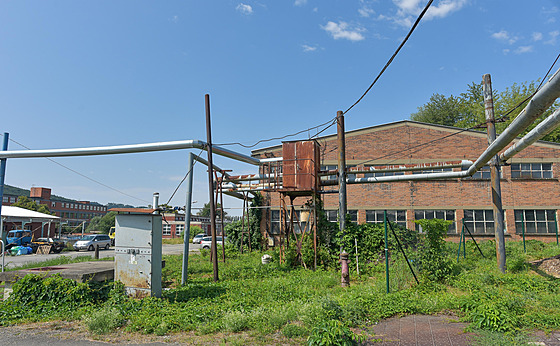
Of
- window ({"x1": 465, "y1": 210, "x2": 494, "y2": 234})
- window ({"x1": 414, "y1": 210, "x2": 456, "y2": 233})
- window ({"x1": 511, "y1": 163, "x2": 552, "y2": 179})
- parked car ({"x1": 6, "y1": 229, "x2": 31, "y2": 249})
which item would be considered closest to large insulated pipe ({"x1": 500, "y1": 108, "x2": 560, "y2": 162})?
window ({"x1": 414, "y1": 210, "x2": 456, "y2": 233})

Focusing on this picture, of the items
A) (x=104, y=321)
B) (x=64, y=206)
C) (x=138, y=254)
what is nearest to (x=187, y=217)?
(x=138, y=254)

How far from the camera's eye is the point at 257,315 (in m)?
6.79

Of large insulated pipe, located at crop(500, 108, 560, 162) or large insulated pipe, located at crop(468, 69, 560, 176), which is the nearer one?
large insulated pipe, located at crop(468, 69, 560, 176)

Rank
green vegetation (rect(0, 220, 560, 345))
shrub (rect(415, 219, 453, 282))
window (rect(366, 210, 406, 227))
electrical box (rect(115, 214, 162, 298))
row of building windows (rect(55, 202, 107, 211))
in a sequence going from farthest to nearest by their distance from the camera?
row of building windows (rect(55, 202, 107, 211)) < window (rect(366, 210, 406, 227)) < shrub (rect(415, 219, 453, 282)) < electrical box (rect(115, 214, 162, 298)) < green vegetation (rect(0, 220, 560, 345))

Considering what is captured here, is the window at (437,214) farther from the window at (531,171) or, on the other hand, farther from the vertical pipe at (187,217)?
the vertical pipe at (187,217)

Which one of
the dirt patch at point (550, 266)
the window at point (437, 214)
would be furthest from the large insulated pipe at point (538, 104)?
the window at point (437, 214)

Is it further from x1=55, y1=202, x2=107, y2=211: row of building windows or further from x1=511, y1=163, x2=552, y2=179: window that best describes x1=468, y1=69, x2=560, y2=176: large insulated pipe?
x1=55, y1=202, x2=107, y2=211: row of building windows

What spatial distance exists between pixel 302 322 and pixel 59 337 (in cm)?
445

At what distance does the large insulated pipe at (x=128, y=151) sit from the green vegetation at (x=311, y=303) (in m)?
4.60

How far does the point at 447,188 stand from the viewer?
23250 millimetres

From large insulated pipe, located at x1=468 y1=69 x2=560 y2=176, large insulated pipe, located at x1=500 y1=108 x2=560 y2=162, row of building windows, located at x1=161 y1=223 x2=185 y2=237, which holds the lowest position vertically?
row of building windows, located at x1=161 y1=223 x2=185 y2=237

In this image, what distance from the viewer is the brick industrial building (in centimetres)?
2278

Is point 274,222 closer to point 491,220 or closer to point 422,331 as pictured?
point 491,220

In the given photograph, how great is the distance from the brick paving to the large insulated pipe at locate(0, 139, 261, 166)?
26.7 ft
